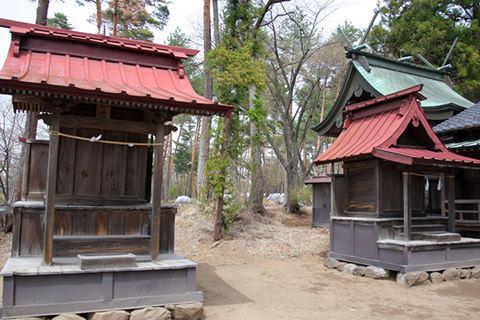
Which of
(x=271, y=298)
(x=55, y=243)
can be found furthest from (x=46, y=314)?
(x=271, y=298)

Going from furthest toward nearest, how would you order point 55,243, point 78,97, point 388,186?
point 388,186
point 55,243
point 78,97

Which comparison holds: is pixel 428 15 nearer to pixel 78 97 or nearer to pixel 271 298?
pixel 271 298

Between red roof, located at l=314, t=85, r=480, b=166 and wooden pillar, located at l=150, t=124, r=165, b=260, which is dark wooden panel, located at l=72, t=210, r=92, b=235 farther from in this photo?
red roof, located at l=314, t=85, r=480, b=166

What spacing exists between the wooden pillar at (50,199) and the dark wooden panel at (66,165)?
2.25ft

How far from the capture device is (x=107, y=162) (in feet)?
23.5

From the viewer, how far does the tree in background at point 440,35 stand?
18500 millimetres

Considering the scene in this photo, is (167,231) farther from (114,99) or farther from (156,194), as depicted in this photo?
(114,99)

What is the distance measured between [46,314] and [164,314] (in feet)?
5.49

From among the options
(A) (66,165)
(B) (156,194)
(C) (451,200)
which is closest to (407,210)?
(C) (451,200)

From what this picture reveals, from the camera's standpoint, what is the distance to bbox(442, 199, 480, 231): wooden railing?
11.6 m

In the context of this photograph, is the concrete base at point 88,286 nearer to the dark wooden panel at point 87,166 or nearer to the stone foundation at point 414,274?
the dark wooden panel at point 87,166

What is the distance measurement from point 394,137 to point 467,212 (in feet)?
14.8

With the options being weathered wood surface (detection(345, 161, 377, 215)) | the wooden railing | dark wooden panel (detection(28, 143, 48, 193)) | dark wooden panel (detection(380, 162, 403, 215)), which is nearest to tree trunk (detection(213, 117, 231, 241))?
weathered wood surface (detection(345, 161, 377, 215))

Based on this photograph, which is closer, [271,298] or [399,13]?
[271,298]
